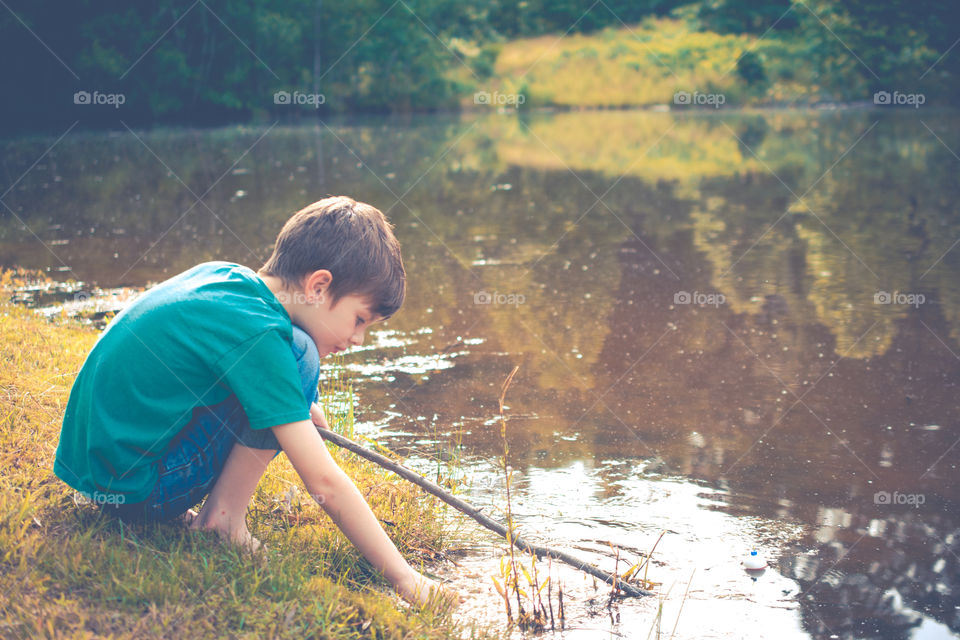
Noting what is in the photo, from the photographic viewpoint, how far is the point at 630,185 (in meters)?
11.6

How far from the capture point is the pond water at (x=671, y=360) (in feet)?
8.79

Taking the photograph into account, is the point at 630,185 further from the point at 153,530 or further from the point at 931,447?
the point at 153,530

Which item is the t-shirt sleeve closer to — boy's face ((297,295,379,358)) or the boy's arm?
the boy's arm

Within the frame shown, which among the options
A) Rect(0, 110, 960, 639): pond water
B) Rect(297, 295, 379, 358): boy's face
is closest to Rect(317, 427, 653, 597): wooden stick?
Rect(0, 110, 960, 639): pond water

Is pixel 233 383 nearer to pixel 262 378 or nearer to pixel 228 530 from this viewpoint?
pixel 262 378

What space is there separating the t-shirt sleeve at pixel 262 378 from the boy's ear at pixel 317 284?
0.67 feet

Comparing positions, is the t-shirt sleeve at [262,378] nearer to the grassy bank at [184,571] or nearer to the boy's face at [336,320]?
the boy's face at [336,320]

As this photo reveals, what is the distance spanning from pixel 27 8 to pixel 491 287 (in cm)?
1896

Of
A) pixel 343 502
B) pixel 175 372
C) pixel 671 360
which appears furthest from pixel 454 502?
pixel 671 360

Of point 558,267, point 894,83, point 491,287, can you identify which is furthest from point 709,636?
point 894,83

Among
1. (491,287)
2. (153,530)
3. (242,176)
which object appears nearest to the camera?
(153,530)

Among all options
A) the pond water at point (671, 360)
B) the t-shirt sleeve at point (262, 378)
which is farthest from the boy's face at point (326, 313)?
the pond water at point (671, 360)

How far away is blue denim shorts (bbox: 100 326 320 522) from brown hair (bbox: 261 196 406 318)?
0.53 ft

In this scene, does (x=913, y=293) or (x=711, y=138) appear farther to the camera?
(x=711, y=138)
